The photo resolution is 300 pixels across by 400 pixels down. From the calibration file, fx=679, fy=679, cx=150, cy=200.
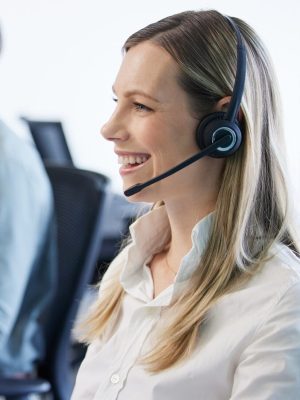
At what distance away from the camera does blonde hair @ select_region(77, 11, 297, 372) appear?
96cm

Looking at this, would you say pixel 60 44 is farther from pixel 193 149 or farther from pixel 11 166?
pixel 193 149

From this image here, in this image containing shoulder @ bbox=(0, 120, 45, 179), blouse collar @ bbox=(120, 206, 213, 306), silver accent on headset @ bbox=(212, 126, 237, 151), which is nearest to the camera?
silver accent on headset @ bbox=(212, 126, 237, 151)

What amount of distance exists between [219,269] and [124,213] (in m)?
2.07

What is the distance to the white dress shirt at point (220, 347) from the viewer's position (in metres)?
0.85

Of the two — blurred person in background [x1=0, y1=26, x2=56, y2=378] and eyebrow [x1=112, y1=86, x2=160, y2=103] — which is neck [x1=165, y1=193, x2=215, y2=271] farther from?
blurred person in background [x1=0, y1=26, x2=56, y2=378]

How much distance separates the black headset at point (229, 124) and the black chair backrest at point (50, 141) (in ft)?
7.98

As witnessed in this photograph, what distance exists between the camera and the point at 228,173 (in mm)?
997

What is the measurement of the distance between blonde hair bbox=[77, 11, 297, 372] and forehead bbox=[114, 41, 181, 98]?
0.01 meters

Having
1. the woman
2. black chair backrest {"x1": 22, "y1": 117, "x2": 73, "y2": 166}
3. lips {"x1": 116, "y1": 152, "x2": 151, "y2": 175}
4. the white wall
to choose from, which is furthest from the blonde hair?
the white wall

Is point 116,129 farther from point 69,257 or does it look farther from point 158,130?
point 69,257

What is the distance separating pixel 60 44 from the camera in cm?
401

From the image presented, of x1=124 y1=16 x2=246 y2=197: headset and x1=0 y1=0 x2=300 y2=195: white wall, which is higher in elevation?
x1=124 y1=16 x2=246 y2=197: headset

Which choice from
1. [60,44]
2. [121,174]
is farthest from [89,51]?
[121,174]

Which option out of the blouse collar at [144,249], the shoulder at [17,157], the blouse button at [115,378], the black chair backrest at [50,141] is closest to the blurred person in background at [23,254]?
the shoulder at [17,157]
